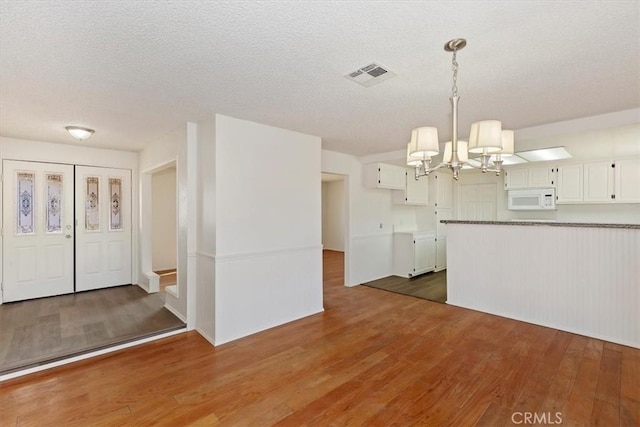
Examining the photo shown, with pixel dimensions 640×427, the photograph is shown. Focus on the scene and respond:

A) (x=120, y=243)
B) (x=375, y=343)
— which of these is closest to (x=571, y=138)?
(x=375, y=343)

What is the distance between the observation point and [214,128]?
3160mm

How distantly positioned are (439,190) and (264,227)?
4488 mm

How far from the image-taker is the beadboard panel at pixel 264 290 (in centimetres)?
318

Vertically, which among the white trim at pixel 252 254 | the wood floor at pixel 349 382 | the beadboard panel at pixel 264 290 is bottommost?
the wood floor at pixel 349 382

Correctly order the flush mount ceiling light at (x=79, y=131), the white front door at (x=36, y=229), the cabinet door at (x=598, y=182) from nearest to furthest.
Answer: the flush mount ceiling light at (x=79, y=131) → the white front door at (x=36, y=229) → the cabinet door at (x=598, y=182)

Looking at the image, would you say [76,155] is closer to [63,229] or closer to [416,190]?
[63,229]

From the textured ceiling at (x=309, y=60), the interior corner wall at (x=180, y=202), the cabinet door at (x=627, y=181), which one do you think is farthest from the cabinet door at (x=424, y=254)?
the interior corner wall at (x=180, y=202)

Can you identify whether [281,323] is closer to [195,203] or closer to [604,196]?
[195,203]

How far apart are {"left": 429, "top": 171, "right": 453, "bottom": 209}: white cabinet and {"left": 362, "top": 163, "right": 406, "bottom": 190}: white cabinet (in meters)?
1.04

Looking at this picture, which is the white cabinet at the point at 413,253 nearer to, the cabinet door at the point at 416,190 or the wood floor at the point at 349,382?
the cabinet door at the point at 416,190

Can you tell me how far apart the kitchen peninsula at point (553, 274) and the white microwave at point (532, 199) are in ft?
6.94

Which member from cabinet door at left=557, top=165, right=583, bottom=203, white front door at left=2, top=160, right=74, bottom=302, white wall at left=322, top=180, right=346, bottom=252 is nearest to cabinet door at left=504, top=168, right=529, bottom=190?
cabinet door at left=557, top=165, right=583, bottom=203

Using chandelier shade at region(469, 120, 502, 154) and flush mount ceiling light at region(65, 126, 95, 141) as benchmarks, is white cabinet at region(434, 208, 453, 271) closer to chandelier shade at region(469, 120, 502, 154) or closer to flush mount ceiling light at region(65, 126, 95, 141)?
chandelier shade at region(469, 120, 502, 154)

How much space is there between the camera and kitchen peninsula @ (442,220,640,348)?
10.1 feet
